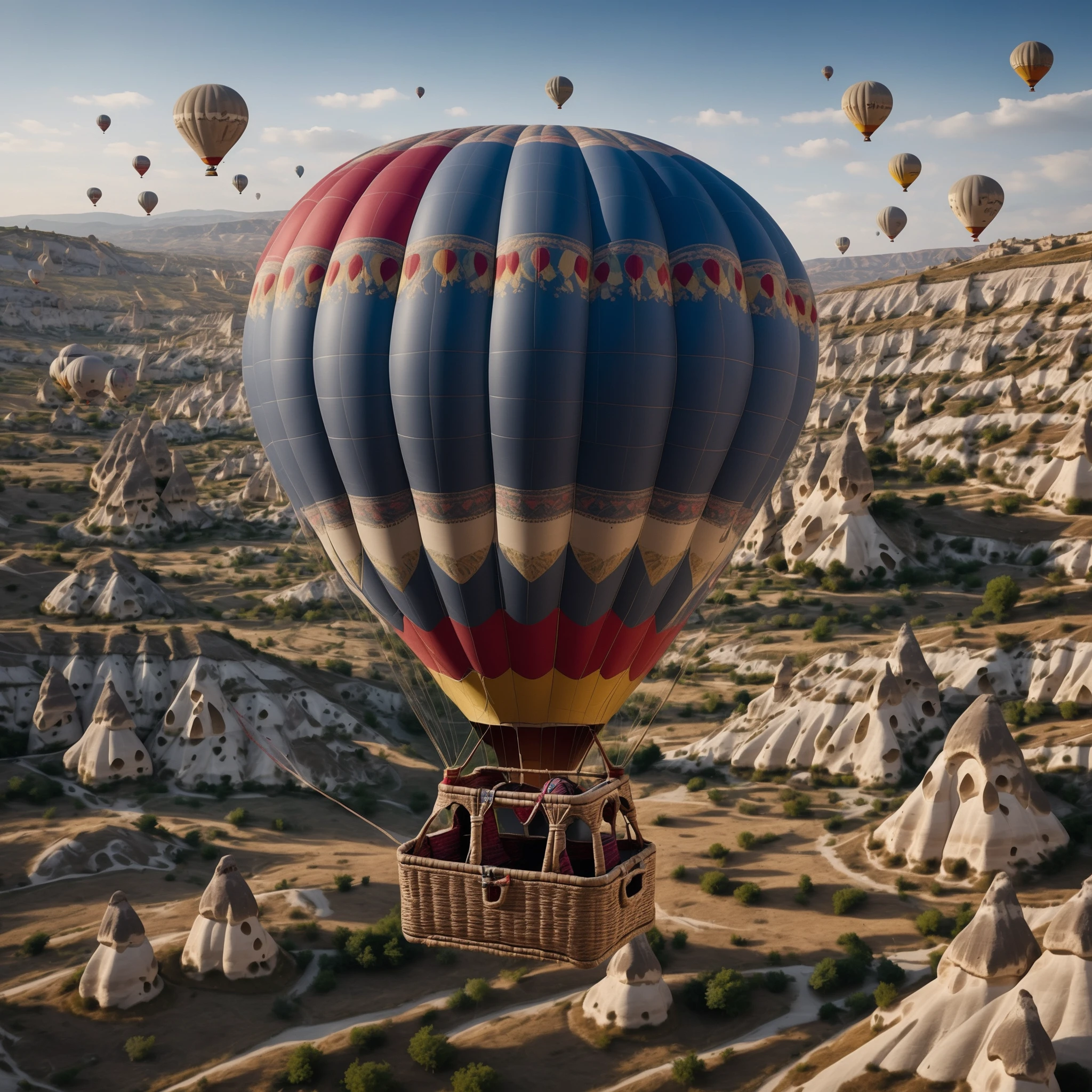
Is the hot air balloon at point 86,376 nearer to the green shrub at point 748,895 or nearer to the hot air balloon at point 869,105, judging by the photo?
the hot air balloon at point 869,105

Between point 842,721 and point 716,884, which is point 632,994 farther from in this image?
point 842,721

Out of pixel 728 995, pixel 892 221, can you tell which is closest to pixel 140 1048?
pixel 728 995

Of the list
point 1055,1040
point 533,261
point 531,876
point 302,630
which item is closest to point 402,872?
point 531,876

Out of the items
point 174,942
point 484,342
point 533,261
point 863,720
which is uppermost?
point 533,261

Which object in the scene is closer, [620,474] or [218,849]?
[620,474]

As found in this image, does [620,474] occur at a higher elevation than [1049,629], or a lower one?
higher

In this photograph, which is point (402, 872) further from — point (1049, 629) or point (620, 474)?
point (1049, 629)

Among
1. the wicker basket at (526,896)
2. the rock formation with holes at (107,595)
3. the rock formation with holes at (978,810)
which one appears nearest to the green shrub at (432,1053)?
the wicker basket at (526,896)

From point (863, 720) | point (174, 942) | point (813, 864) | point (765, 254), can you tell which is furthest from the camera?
point (863, 720)
